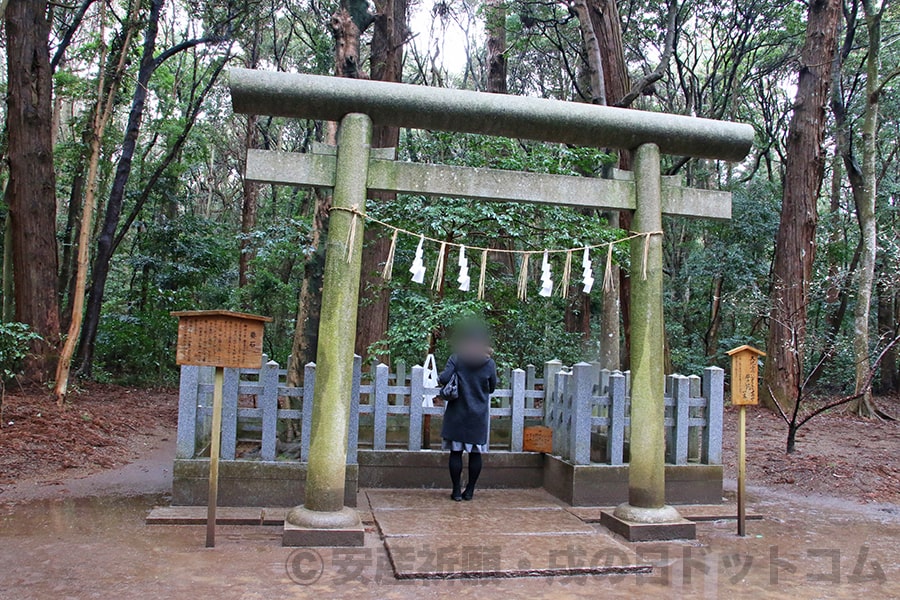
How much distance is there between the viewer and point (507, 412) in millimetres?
7387

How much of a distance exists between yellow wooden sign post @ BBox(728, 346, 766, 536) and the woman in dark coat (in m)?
2.36

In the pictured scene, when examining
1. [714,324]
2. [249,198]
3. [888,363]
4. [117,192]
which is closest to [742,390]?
[117,192]

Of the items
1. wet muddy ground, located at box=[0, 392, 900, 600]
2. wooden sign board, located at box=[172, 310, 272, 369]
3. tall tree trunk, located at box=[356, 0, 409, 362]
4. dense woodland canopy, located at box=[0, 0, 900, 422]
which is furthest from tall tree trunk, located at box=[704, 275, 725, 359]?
wooden sign board, located at box=[172, 310, 272, 369]

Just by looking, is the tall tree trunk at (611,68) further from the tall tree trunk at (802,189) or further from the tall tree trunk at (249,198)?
the tall tree trunk at (249,198)

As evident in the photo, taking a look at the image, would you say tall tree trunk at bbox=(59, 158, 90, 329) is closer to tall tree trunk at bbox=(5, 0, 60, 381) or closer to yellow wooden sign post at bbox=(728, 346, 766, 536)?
tall tree trunk at bbox=(5, 0, 60, 381)

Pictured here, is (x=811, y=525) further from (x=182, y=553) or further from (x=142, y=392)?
(x=142, y=392)

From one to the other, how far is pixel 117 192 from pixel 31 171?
273cm

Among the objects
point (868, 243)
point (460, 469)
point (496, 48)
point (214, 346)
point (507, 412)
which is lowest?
point (460, 469)

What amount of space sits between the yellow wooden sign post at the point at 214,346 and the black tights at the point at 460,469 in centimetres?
245

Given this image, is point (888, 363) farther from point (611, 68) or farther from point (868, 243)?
point (611, 68)

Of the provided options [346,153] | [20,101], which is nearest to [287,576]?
[346,153]

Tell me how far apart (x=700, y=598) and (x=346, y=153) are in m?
4.39

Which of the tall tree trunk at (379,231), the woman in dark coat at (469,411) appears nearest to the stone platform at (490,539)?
the woman in dark coat at (469,411)

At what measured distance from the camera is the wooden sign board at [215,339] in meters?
5.09
